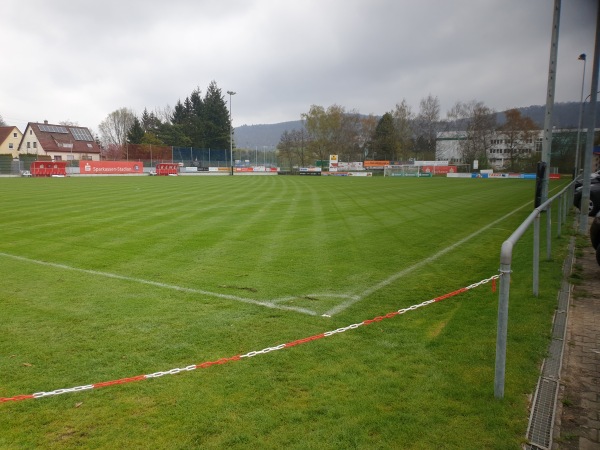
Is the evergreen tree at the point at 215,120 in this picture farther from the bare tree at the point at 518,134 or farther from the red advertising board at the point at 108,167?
the bare tree at the point at 518,134

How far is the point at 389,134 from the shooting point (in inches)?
3393

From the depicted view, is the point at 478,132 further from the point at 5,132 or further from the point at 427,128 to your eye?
the point at 5,132

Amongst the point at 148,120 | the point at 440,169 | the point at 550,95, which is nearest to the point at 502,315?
the point at 550,95

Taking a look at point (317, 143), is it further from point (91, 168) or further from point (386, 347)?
point (386, 347)

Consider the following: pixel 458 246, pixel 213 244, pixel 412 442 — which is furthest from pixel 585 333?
pixel 213 244

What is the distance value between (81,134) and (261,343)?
3534 inches

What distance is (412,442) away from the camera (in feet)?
9.09

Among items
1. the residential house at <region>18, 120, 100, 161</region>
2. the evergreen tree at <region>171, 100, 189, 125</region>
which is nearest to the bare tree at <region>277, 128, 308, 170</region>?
the evergreen tree at <region>171, 100, 189, 125</region>

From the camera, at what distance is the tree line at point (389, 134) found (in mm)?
77812

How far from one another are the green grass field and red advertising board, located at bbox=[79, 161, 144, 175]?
46.6 metres

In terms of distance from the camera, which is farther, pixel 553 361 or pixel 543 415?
pixel 553 361

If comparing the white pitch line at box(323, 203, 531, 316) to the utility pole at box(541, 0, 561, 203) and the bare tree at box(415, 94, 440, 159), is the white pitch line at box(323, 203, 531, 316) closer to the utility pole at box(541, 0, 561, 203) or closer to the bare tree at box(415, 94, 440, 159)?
the utility pole at box(541, 0, 561, 203)

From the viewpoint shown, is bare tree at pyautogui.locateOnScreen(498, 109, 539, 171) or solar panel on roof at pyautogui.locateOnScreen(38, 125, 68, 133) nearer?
bare tree at pyautogui.locateOnScreen(498, 109, 539, 171)

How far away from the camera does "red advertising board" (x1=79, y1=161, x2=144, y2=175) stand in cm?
5153
